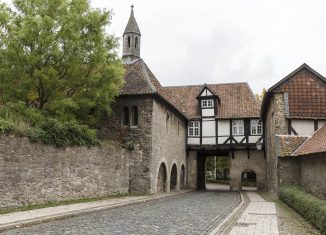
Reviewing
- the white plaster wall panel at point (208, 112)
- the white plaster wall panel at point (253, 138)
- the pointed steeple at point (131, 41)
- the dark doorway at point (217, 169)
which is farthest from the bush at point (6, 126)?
the dark doorway at point (217, 169)

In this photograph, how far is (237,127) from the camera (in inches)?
1304

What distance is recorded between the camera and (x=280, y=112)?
71.6ft

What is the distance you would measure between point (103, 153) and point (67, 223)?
8.99m

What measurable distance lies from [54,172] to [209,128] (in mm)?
19680

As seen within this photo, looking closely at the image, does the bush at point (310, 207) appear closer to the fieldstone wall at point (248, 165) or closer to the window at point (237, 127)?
the window at point (237, 127)

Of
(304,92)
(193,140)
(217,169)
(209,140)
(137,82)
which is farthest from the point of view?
(217,169)

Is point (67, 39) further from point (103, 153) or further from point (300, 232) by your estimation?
point (300, 232)

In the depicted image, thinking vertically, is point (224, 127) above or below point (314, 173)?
above

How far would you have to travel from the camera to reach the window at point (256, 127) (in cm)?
3262

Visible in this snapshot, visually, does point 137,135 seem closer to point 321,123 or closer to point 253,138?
point 321,123

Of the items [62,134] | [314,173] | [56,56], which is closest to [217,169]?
[314,173]

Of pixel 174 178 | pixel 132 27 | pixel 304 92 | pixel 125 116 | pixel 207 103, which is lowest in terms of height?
pixel 174 178

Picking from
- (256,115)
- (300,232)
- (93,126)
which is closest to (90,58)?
(93,126)

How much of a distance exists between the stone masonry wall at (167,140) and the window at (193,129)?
0.84 meters
